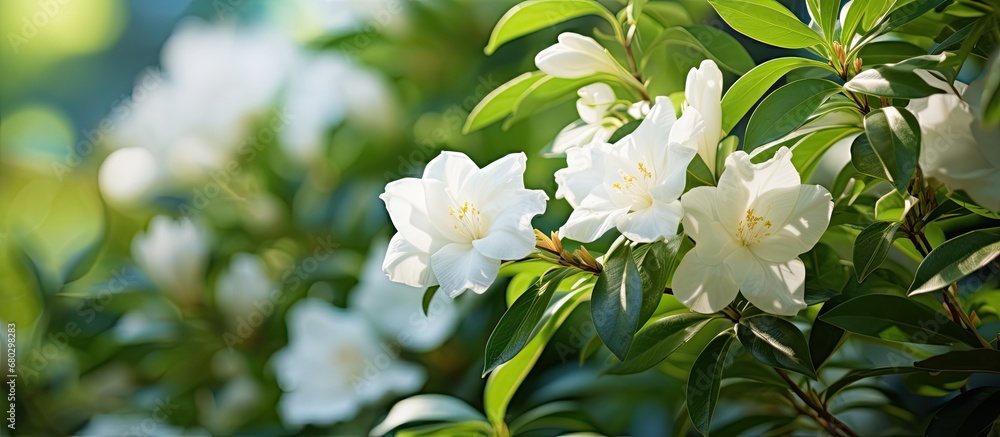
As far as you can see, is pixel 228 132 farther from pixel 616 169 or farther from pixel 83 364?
pixel 616 169

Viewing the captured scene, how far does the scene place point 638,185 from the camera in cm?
48

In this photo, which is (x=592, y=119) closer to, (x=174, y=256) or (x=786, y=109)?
(x=786, y=109)

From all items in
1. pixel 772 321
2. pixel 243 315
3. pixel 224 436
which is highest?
pixel 772 321

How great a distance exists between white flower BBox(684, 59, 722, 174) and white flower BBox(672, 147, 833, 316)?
0.05 meters

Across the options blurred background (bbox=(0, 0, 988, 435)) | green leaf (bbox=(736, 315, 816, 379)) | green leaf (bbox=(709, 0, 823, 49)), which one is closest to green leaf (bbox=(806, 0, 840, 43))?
green leaf (bbox=(709, 0, 823, 49))

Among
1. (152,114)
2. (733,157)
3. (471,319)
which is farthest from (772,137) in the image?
(152,114)

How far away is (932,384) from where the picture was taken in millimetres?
658

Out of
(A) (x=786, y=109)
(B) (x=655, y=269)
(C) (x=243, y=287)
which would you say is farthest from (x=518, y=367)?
(C) (x=243, y=287)

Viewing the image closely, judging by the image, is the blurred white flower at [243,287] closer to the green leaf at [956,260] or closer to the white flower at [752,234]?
the white flower at [752,234]

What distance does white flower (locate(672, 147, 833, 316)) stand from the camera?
18.7 inches

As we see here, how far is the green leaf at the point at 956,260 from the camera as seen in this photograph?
0.44 metres

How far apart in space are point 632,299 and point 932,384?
1.26 ft

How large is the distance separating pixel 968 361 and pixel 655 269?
239 mm

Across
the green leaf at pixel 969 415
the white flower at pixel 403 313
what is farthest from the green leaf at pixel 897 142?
the white flower at pixel 403 313
